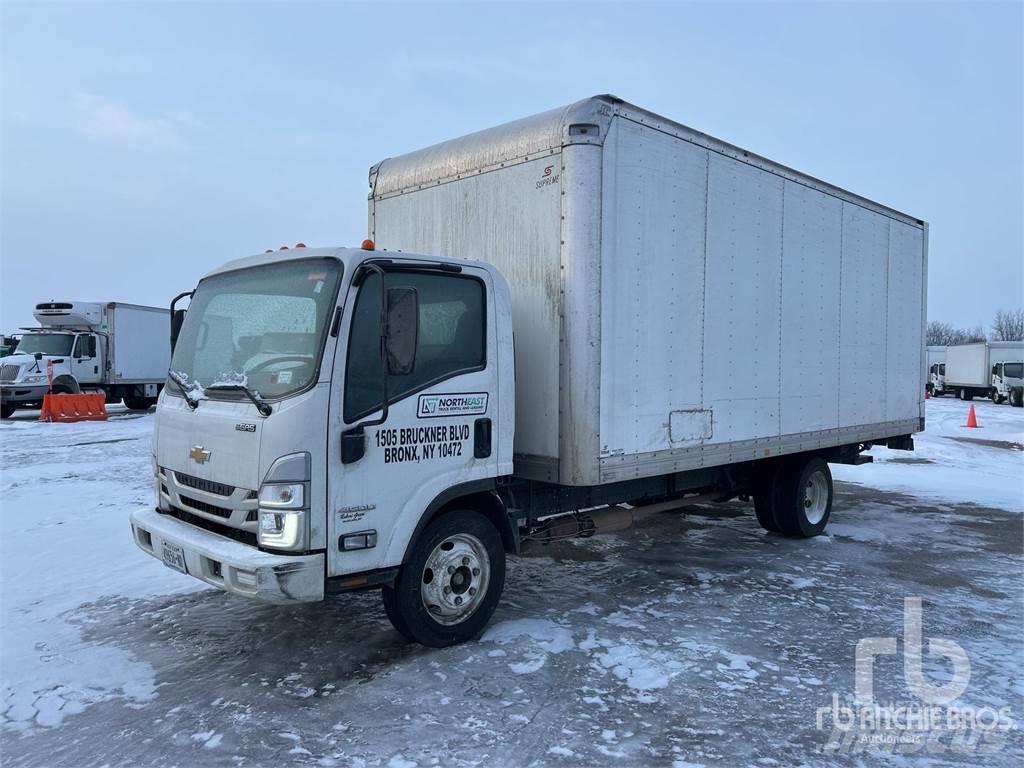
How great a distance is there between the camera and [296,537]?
4.12m

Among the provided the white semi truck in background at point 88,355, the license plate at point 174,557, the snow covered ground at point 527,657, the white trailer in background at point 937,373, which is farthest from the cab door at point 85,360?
the white trailer in background at point 937,373

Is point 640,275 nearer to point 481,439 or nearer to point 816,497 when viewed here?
point 481,439

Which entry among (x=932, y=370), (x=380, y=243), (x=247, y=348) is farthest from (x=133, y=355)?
(x=932, y=370)

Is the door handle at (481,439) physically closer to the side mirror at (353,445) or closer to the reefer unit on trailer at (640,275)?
the reefer unit on trailer at (640,275)

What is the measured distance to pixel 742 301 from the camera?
668 cm

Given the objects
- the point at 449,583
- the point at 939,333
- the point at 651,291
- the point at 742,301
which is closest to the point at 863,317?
the point at 742,301

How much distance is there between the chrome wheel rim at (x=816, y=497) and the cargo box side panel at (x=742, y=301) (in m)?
1.89

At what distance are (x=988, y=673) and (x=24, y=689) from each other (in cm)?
600

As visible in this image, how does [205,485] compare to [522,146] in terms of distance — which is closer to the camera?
[205,485]

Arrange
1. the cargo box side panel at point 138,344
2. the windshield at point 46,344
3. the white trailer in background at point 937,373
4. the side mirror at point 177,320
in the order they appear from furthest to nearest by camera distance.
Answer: the white trailer in background at point 937,373
the cargo box side panel at point 138,344
the windshield at point 46,344
the side mirror at point 177,320

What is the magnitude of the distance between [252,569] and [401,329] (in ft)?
5.16

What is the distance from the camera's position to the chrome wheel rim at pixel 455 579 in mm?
4883

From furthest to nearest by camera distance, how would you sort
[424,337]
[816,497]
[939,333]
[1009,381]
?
[939,333], [1009,381], [816,497], [424,337]

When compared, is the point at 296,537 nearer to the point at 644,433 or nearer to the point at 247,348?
the point at 247,348
